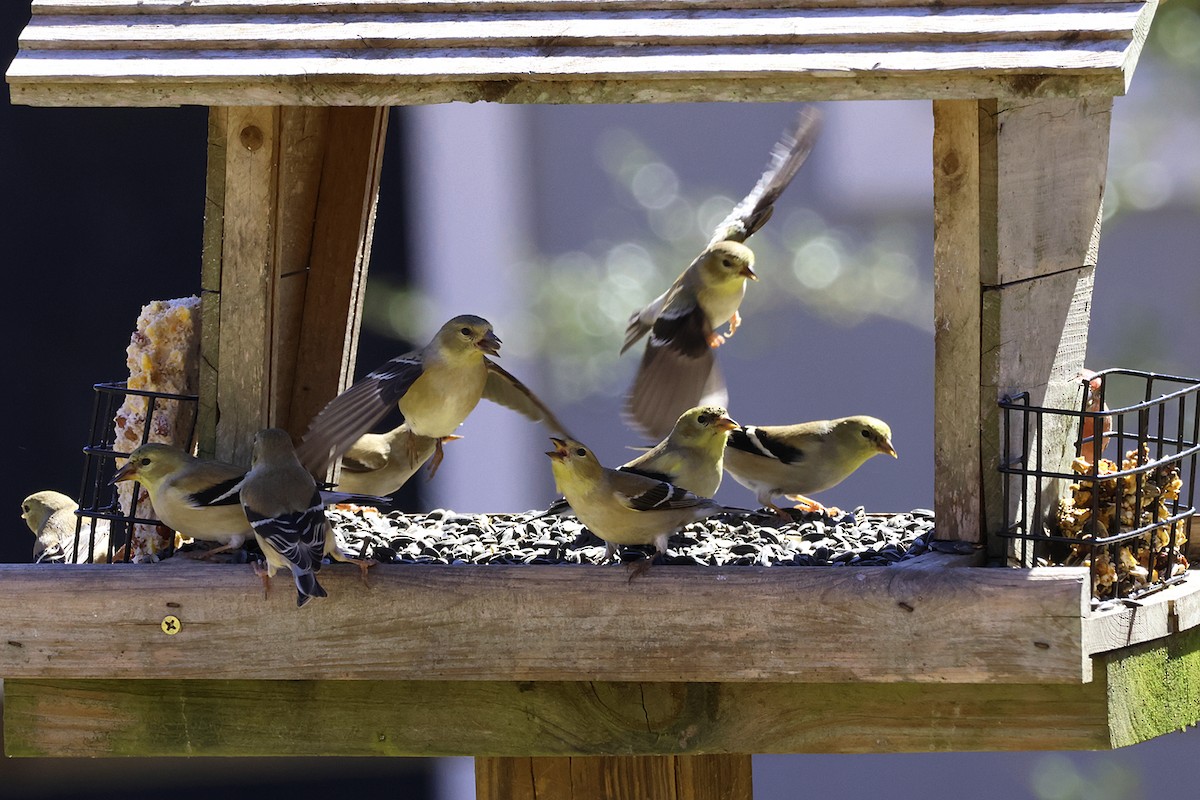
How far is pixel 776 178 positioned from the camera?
16.9 ft

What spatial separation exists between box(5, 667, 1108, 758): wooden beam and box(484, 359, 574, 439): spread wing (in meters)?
1.20

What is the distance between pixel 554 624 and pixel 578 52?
1213 mm

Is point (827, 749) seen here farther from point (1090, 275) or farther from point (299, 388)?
point (299, 388)

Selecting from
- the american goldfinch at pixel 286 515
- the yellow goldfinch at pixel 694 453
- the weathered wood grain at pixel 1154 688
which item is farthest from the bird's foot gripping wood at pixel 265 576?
the weathered wood grain at pixel 1154 688

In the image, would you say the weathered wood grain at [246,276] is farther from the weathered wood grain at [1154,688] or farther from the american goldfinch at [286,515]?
the weathered wood grain at [1154,688]

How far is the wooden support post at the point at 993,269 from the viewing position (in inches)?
149

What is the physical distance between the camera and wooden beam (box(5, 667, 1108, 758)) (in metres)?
3.44

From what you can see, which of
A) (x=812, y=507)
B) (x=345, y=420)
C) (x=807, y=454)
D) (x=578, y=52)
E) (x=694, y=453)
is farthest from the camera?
(x=812, y=507)

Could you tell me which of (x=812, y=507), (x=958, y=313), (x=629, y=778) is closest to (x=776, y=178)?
(x=812, y=507)

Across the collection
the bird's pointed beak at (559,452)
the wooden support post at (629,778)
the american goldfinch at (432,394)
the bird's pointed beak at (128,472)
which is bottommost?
the wooden support post at (629,778)

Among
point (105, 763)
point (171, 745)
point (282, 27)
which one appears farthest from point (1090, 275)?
point (105, 763)

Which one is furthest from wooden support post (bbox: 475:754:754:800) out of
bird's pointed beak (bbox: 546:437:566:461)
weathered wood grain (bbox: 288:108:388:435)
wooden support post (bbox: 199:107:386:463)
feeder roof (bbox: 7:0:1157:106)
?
feeder roof (bbox: 7:0:1157:106)

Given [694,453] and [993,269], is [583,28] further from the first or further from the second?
[694,453]

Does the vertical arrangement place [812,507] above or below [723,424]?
below
